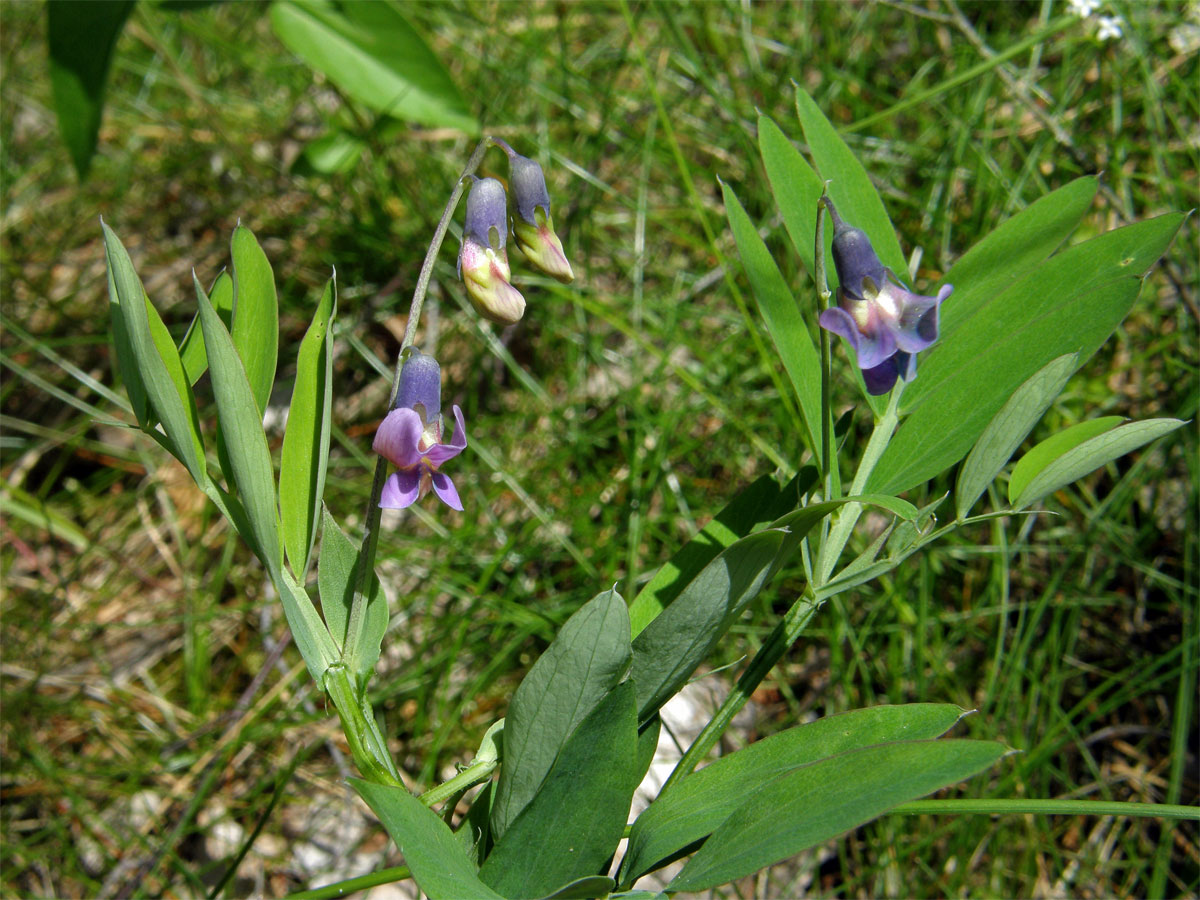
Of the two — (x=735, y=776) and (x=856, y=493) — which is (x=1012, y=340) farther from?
(x=735, y=776)

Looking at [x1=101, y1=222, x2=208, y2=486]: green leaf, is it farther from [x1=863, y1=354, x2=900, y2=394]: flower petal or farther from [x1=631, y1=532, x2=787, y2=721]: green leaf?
[x1=863, y1=354, x2=900, y2=394]: flower petal

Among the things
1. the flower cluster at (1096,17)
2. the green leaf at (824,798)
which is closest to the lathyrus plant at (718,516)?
the green leaf at (824,798)

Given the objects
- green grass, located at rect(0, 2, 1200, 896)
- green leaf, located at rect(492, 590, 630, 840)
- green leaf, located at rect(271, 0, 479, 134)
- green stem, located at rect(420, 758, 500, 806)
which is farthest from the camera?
green leaf, located at rect(271, 0, 479, 134)

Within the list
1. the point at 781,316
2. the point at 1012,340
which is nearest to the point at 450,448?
the point at 781,316

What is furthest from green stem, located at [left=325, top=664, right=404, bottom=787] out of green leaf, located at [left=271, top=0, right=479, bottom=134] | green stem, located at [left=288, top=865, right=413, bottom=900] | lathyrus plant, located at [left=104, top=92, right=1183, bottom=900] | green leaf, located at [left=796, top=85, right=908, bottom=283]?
green leaf, located at [left=271, top=0, right=479, bottom=134]

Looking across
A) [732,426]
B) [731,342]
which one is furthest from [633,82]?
[732,426]

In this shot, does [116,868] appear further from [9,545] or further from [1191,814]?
[1191,814]

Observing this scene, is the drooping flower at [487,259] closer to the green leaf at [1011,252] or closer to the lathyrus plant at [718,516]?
the lathyrus plant at [718,516]

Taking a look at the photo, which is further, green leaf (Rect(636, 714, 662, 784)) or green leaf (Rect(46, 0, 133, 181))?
green leaf (Rect(46, 0, 133, 181))
